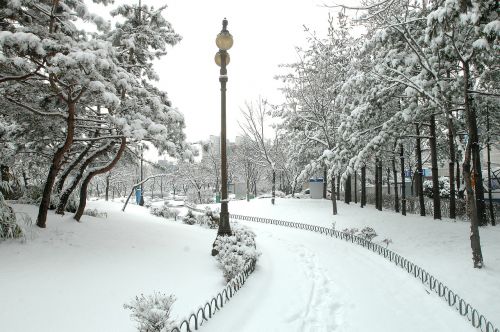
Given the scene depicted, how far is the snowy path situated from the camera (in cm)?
605

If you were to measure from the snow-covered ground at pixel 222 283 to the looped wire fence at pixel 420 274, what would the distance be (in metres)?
0.24

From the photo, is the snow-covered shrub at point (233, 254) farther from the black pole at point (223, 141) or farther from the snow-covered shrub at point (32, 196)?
the snow-covered shrub at point (32, 196)

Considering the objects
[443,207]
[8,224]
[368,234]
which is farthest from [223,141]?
[443,207]

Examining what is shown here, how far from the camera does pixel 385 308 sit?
6.95 meters

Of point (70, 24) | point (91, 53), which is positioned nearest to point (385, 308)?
point (91, 53)

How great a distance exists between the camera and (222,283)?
26.1 ft

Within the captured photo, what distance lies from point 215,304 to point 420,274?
6650 millimetres

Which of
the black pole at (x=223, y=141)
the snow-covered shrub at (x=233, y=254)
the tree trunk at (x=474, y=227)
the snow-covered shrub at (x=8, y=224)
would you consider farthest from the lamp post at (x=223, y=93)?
the tree trunk at (x=474, y=227)

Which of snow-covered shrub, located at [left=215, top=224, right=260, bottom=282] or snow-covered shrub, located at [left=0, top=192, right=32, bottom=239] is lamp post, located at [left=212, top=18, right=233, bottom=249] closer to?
snow-covered shrub, located at [left=215, top=224, right=260, bottom=282]

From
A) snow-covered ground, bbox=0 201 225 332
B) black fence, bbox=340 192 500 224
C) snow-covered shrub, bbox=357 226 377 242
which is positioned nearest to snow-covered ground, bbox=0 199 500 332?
snow-covered ground, bbox=0 201 225 332

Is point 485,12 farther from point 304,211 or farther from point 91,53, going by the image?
point 304,211

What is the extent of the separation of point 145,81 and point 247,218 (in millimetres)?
13295

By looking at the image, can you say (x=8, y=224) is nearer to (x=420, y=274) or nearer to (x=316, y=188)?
(x=420, y=274)

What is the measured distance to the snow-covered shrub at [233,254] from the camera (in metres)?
7.98
